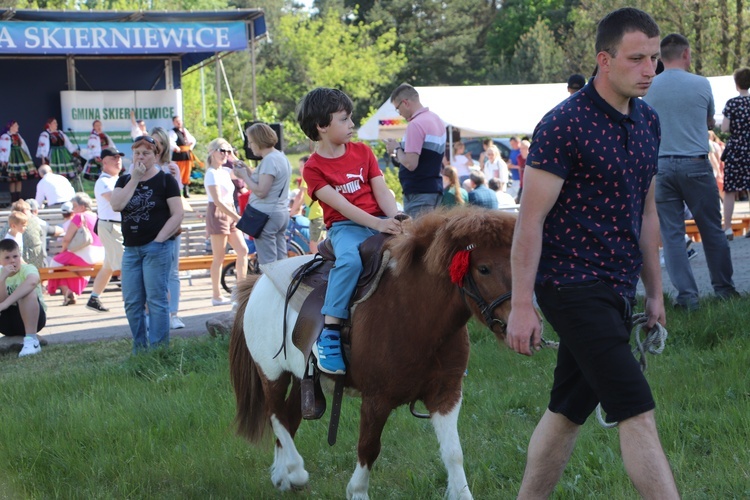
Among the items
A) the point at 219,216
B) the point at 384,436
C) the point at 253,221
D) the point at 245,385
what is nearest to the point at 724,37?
the point at 219,216

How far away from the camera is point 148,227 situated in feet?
29.0

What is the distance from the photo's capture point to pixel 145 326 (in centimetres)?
926

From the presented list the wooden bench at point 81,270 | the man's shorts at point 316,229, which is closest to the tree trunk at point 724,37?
the man's shorts at point 316,229

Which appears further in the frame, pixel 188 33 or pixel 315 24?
pixel 315 24

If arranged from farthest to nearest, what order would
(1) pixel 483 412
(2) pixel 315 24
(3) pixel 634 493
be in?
(2) pixel 315 24, (1) pixel 483 412, (3) pixel 634 493

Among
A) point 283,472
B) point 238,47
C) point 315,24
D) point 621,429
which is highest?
point 315,24

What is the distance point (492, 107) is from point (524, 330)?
86.4ft

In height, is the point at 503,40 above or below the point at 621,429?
above

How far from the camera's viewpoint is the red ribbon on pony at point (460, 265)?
4297 mm

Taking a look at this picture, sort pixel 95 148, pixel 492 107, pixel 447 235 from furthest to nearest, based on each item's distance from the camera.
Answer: pixel 492 107, pixel 95 148, pixel 447 235

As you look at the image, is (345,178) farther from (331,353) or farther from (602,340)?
(602,340)

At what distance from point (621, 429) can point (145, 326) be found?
259 inches

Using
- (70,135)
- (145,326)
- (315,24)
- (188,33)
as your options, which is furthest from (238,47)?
(315,24)

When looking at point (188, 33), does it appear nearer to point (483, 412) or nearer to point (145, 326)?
point (145, 326)
